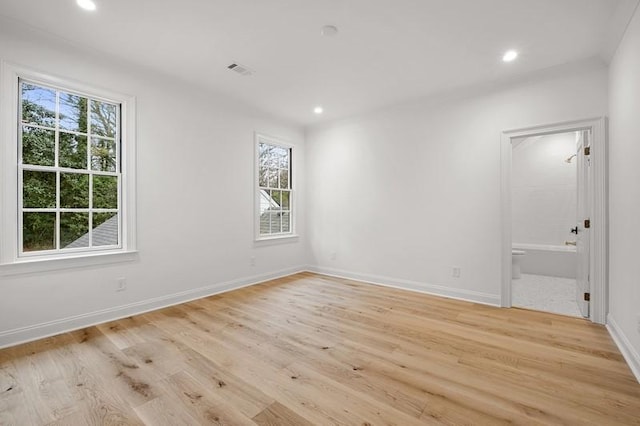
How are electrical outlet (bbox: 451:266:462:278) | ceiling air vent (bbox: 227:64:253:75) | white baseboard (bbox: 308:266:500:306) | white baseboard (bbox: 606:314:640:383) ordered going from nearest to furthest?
white baseboard (bbox: 606:314:640:383)
ceiling air vent (bbox: 227:64:253:75)
white baseboard (bbox: 308:266:500:306)
electrical outlet (bbox: 451:266:462:278)

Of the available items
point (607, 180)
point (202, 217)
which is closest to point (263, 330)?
point (202, 217)

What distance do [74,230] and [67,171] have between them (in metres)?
0.58

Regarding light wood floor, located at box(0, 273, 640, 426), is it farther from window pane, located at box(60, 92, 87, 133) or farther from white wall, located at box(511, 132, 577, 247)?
white wall, located at box(511, 132, 577, 247)

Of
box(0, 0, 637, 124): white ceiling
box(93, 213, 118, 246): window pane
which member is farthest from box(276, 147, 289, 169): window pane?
box(93, 213, 118, 246): window pane

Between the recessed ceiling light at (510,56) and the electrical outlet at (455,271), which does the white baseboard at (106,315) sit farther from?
the recessed ceiling light at (510,56)

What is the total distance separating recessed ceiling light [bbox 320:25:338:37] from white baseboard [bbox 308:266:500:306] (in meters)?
3.29

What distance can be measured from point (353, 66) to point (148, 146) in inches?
97.8

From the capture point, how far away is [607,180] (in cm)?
296

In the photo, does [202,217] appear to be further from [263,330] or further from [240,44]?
[240,44]

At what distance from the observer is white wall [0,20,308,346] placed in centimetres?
267

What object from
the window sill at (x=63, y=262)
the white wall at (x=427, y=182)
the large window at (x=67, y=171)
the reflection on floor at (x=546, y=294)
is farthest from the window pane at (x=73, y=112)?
the reflection on floor at (x=546, y=294)

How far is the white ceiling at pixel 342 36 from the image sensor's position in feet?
7.74

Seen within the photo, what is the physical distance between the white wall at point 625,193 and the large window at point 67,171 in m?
4.62

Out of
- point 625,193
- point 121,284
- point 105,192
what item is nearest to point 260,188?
point 105,192
